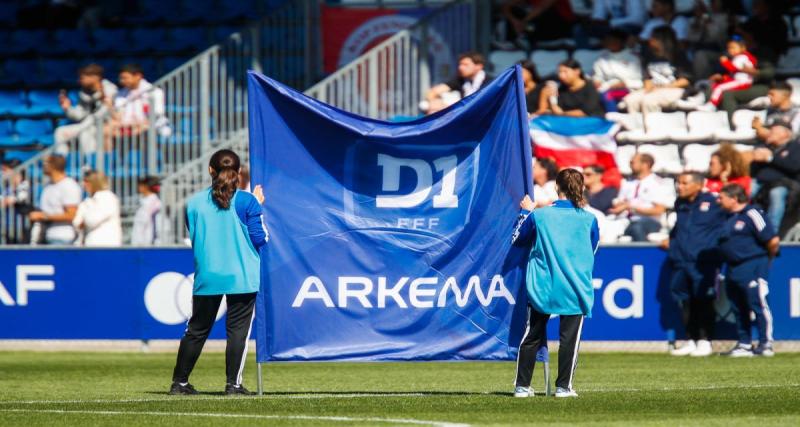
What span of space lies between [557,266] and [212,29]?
15.7 metres

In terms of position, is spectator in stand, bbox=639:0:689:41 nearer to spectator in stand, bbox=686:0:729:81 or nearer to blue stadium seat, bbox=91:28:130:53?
spectator in stand, bbox=686:0:729:81

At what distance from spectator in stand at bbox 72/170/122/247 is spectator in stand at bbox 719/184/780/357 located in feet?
23.7

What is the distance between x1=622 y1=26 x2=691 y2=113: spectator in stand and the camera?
21.7m

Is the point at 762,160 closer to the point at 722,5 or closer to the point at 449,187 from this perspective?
the point at 722,5

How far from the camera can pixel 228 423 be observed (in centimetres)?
1005

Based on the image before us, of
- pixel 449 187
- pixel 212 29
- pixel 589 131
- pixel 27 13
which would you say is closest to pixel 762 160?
pixel 589 131

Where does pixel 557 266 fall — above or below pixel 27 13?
below

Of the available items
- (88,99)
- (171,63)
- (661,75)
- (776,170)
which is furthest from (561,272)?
(171,63)

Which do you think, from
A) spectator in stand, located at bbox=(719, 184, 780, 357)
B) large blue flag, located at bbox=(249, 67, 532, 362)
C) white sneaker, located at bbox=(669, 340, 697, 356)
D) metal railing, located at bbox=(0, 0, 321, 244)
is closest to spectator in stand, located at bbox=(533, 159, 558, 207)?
spectator in stand, located at bbox=(719, 184, 780, 357)

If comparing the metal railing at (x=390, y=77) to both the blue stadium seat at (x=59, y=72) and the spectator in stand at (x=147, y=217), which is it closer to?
the spectator in stand at (x=147, y=217)

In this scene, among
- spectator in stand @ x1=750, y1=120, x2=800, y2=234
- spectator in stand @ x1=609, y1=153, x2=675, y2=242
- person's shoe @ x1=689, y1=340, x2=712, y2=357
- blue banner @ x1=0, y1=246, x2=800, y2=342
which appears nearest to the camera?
person's shoe @ x1=689, y1=340, x2=712, y2=357

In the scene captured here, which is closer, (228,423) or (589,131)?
(228,423)

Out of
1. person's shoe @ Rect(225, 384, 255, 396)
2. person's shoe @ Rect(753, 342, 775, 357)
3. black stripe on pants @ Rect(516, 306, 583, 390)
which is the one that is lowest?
person's shoe @ Rect(753, 342, 775, 357)

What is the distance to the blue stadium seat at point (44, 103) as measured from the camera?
26.2 metres
